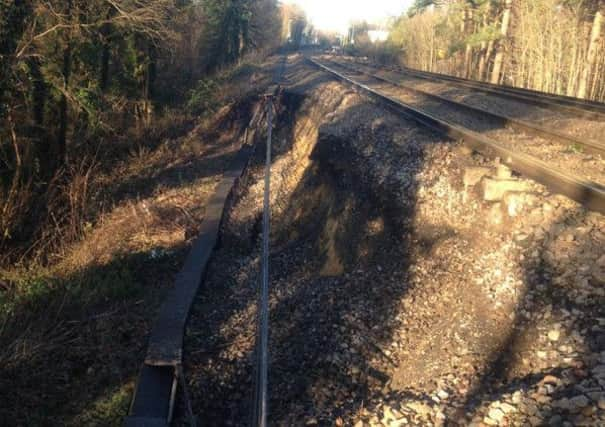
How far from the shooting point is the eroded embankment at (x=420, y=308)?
4047 millimetres

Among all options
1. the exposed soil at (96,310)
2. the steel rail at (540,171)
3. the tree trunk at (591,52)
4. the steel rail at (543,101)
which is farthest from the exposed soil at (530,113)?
the exposed soil at (96,310)

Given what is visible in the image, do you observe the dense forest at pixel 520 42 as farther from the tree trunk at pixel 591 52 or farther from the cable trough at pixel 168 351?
the cable trough at pixel 168 351

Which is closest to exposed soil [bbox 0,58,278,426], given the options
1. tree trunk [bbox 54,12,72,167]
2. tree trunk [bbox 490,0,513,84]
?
tree trunk [bbox 54,12,72,167]

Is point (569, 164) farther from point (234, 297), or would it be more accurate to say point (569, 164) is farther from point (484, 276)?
point (234, 297)

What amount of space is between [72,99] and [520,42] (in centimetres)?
2074

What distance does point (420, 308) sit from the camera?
5.35 m

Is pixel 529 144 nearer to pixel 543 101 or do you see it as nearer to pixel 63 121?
pixel 543 101

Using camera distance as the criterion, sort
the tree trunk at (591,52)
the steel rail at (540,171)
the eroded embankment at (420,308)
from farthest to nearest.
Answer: the tree trunk at (591,52)
the steel rail at (540,171)
the eroded embankment at (420,308)

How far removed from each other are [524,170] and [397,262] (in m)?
2.48

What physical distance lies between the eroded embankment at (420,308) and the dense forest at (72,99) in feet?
16.6

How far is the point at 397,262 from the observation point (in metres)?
6.24

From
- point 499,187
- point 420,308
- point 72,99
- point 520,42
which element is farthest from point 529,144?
point 520,42

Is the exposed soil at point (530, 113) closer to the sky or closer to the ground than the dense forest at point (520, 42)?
closer to the ground

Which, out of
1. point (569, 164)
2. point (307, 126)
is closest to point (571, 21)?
point (307, 126)
